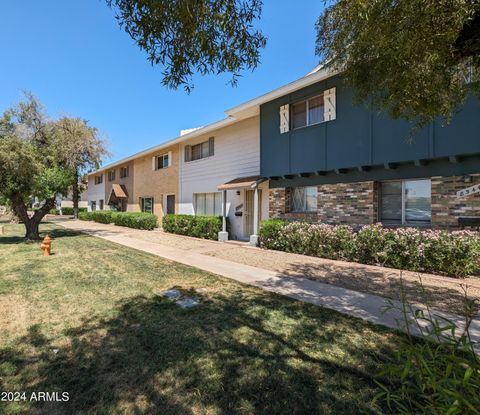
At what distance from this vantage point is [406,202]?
363 inches

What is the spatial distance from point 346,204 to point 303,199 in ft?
7.09

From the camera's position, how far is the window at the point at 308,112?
432 inches

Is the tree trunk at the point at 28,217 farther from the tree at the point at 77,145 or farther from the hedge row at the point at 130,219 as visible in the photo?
the hedge row at the point at 130,219

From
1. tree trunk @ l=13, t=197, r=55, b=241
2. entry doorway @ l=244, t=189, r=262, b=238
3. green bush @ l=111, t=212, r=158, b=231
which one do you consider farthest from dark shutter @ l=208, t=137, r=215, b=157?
tree trunk @ l=13, t=197, r=55, b=241

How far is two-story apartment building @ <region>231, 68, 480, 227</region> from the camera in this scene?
25.6 feet

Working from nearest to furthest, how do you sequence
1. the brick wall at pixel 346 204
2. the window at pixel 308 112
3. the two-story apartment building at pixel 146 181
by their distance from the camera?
the brick wall at pixel 346 204
the window at pixel 308 112
the two-story apartment building at pixel 146 181

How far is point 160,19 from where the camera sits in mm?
3037

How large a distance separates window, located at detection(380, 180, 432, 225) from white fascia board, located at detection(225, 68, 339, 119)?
4.03m

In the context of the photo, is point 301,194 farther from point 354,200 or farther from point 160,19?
point 160,19

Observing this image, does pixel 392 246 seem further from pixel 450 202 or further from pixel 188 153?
pixel 188 153

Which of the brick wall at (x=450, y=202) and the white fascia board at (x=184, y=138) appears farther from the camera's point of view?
the white fascia board at (x=184, y=138)

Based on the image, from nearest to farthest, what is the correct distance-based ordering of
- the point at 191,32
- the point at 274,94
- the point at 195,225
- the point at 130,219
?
the point at 191,32 → the point at 274,94 → the point at 195,225 → the point at 130,219

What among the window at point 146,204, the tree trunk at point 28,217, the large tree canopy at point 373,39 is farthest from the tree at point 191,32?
the window at point 146,204

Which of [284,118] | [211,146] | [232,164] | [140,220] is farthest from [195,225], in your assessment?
[284,118]
